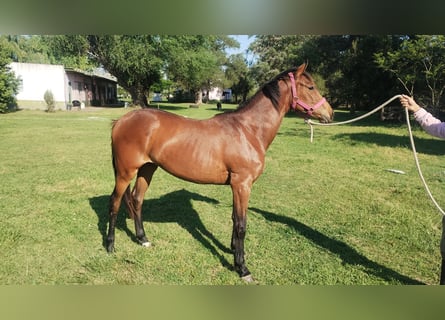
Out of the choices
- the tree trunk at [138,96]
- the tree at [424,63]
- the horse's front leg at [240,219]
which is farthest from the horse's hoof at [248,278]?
the tree trunk at [138,96]

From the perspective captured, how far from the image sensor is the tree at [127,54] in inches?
952

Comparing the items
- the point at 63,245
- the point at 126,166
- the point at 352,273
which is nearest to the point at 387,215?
the point at 352,273

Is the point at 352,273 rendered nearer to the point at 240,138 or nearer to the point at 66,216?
the point at 240,138

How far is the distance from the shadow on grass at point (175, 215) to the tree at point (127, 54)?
21993 mm

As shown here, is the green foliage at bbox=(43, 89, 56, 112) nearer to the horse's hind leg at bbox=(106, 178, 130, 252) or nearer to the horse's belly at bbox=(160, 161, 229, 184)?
the horse's hind leg at bbox=(106, 178, 130, 252)

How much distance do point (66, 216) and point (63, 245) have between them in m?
0.93

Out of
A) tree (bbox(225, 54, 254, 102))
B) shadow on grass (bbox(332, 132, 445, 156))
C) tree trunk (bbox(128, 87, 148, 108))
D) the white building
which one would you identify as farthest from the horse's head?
tree (bbox(225, 54, 254, 102))

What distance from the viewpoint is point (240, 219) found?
3156 millimetres

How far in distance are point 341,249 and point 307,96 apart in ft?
6.51

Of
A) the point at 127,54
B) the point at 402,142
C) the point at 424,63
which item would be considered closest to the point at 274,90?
the point at 402,142

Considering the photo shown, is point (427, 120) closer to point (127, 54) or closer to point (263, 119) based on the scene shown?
point (263, 119)

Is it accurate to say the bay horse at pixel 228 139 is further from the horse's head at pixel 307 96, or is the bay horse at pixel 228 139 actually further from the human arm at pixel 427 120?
the human arm at pixel 427 120

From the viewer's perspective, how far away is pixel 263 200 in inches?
214

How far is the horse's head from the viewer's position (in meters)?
3.11
